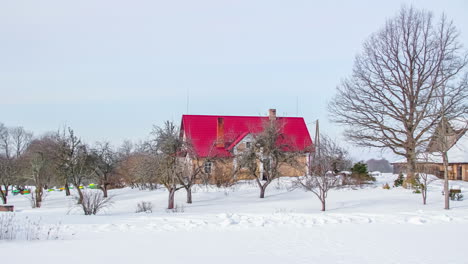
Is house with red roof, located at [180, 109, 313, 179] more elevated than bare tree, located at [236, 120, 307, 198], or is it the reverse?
house with red roof, located at [180, 109, 313, 179]

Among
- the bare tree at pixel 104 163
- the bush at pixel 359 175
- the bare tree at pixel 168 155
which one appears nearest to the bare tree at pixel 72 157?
the bare tree at pixel 104 163

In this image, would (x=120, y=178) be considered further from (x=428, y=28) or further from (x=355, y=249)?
(x=355, y=249)

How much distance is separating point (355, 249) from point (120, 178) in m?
36.6

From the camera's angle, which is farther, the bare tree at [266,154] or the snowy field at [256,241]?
the bare tree at [266,154]

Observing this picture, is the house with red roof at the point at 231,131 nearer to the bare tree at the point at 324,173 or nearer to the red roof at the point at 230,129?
the red roof at the point at 230,129

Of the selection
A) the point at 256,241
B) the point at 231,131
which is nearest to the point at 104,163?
the point at 231,131

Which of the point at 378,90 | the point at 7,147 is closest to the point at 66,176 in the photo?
the point at 378,90

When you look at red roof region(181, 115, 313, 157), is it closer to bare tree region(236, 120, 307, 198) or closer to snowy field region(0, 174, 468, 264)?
bare tree region(236, 120, 307, 198)

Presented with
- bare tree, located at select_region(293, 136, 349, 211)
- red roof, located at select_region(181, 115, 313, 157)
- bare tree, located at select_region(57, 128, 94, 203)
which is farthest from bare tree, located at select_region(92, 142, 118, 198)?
bare tree, located at select_region(293, 136, 349, 211)

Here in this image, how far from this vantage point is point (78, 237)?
37.0ft

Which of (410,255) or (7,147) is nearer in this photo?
(410,255)

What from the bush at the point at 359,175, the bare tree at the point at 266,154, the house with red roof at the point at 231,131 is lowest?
the bush at the point at 359,175

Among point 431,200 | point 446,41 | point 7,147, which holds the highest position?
point 446,41

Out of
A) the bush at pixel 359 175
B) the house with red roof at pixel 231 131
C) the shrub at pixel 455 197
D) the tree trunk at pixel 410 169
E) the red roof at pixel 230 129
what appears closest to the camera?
the shrub at pixel 455 197
